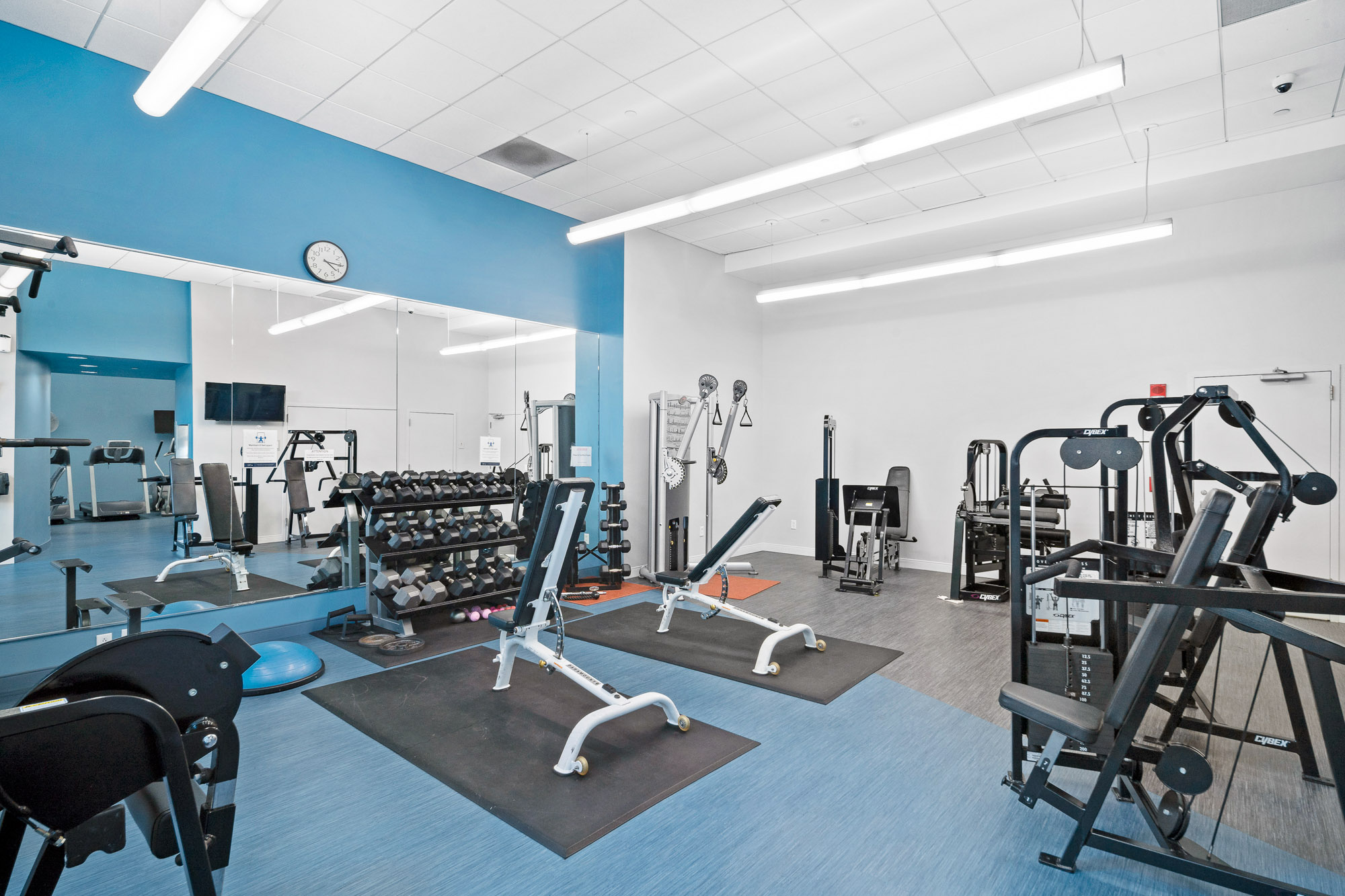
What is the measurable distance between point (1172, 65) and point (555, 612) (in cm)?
470

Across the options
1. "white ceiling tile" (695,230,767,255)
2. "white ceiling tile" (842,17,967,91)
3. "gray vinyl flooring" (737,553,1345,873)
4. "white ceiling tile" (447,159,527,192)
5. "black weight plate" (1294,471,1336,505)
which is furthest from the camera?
"white ceiling tile" (695,230,767,255)

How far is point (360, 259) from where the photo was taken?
477cm

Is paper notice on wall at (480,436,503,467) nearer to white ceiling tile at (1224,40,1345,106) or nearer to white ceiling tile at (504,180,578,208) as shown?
white ceiling tile at (504,180,578,208)

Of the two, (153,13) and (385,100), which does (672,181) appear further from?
(153,13)

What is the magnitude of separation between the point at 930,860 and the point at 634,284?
18.2 ft

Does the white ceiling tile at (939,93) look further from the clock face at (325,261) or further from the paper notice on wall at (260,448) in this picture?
the paper notice on wall at (260,448)

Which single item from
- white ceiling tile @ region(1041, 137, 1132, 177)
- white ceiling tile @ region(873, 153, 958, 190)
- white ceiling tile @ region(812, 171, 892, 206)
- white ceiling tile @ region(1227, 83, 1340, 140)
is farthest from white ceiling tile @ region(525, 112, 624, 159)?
white ceiling tile @ region(1227, 83, 1340, 140)

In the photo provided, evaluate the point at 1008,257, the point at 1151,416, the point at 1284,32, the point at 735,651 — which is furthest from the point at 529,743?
the point at 1284,32

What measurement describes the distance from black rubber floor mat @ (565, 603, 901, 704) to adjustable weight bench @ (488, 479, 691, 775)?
2.54 ft

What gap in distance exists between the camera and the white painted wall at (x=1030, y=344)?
17.2 feet

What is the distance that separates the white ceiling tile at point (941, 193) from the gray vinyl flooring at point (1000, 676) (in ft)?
11.8

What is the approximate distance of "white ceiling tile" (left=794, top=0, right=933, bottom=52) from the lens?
3.23 m

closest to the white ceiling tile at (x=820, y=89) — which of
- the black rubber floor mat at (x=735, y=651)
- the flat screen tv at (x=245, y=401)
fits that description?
the black rubber floor mat at (x=735, y=651)

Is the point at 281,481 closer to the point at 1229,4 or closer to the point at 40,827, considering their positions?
the point at 40,827
